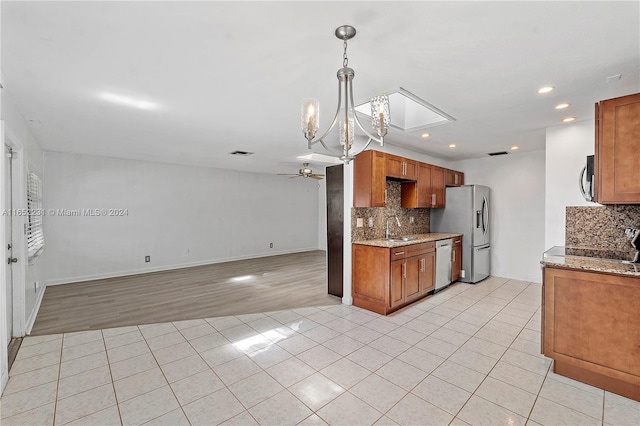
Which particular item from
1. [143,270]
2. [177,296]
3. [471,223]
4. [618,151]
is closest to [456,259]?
[471,223]

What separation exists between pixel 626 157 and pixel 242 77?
3111mm

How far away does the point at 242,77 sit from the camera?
237 centimetres

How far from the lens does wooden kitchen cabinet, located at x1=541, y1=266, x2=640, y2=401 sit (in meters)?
2.07

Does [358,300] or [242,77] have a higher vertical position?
[242,77]

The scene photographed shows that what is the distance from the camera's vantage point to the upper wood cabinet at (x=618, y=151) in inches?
86.8

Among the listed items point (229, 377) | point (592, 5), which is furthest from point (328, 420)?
point (592, 5)

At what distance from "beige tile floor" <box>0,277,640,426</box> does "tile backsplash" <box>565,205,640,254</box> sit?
1112 millimetres

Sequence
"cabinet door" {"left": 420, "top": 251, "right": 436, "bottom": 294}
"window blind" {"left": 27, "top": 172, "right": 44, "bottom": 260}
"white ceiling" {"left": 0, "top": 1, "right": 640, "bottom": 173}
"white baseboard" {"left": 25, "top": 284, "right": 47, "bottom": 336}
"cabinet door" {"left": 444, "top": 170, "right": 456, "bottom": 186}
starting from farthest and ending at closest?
"cabinet door" {"left": 444, "top": 170, "right": 456, "bottom": 186}
"cabinet door" {"left": 420, "top": 251, "right": 436, "bottom": 294}
"window blind" {"left": 27, "top": 172, "right": 44, "bottom": 260}
"white baseboard" {"left": 25, "top": 284, "right": 47, "bottom": 336}
"white ceiling" {"left": 0, "top": 1, "right": 640, "bottom": 173}

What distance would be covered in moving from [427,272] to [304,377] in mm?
2745

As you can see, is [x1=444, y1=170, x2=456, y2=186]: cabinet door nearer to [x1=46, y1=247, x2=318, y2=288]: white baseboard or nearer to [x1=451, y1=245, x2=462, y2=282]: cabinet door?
[x1=451, y1=245, x2=462, y2=282]: cabinet door

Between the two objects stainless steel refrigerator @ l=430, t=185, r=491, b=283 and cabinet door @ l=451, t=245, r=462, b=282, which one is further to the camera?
stainless steel refrigerator @ l=430, t=185, r=491, b=283

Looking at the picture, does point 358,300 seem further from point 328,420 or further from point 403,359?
point 328,420

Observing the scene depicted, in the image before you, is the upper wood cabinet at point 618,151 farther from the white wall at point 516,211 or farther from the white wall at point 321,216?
the white wall at point 321,216

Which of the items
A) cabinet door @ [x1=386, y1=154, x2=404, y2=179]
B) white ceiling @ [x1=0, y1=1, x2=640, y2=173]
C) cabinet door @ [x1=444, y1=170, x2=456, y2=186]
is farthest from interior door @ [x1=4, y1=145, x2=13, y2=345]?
cabinet door @ [x1=444, y1=170, x2=456, y2=186]
